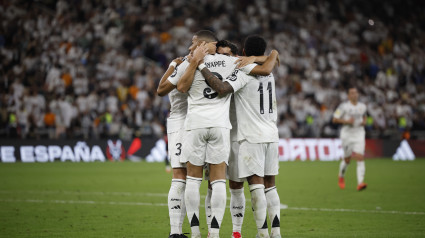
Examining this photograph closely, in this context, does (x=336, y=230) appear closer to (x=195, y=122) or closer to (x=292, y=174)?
(x=195, y=122)

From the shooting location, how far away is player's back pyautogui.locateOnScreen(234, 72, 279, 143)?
29.1 feet

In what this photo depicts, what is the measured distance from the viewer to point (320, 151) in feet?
105

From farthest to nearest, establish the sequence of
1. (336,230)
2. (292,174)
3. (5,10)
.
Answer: (5,10)
(292,174)
(336,230)

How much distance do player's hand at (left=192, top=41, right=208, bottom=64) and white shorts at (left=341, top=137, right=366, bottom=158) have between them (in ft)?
34.0

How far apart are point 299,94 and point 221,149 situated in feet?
84.4

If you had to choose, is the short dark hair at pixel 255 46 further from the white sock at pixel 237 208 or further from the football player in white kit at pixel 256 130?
the white sock at pixel 237 208

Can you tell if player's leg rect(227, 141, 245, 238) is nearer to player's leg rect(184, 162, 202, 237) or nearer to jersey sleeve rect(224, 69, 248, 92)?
player's leg rect(184, 162, 202, 237)

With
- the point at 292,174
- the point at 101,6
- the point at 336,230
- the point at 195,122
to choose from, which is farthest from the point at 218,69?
the point at 101,6

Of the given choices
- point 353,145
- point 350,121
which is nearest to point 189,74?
point 350,121

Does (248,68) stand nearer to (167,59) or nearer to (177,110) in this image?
(177,110)

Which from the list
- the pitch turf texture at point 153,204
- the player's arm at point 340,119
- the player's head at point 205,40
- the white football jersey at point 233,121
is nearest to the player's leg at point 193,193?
the white football jersey at point 233,121

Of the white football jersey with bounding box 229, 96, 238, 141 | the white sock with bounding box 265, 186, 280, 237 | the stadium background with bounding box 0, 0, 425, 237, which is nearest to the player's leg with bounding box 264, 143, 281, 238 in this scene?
the white sock with bounding box 265, 186, 280, 237

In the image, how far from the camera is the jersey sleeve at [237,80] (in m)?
8.64

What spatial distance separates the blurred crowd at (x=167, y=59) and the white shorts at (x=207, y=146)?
67.8 ft
